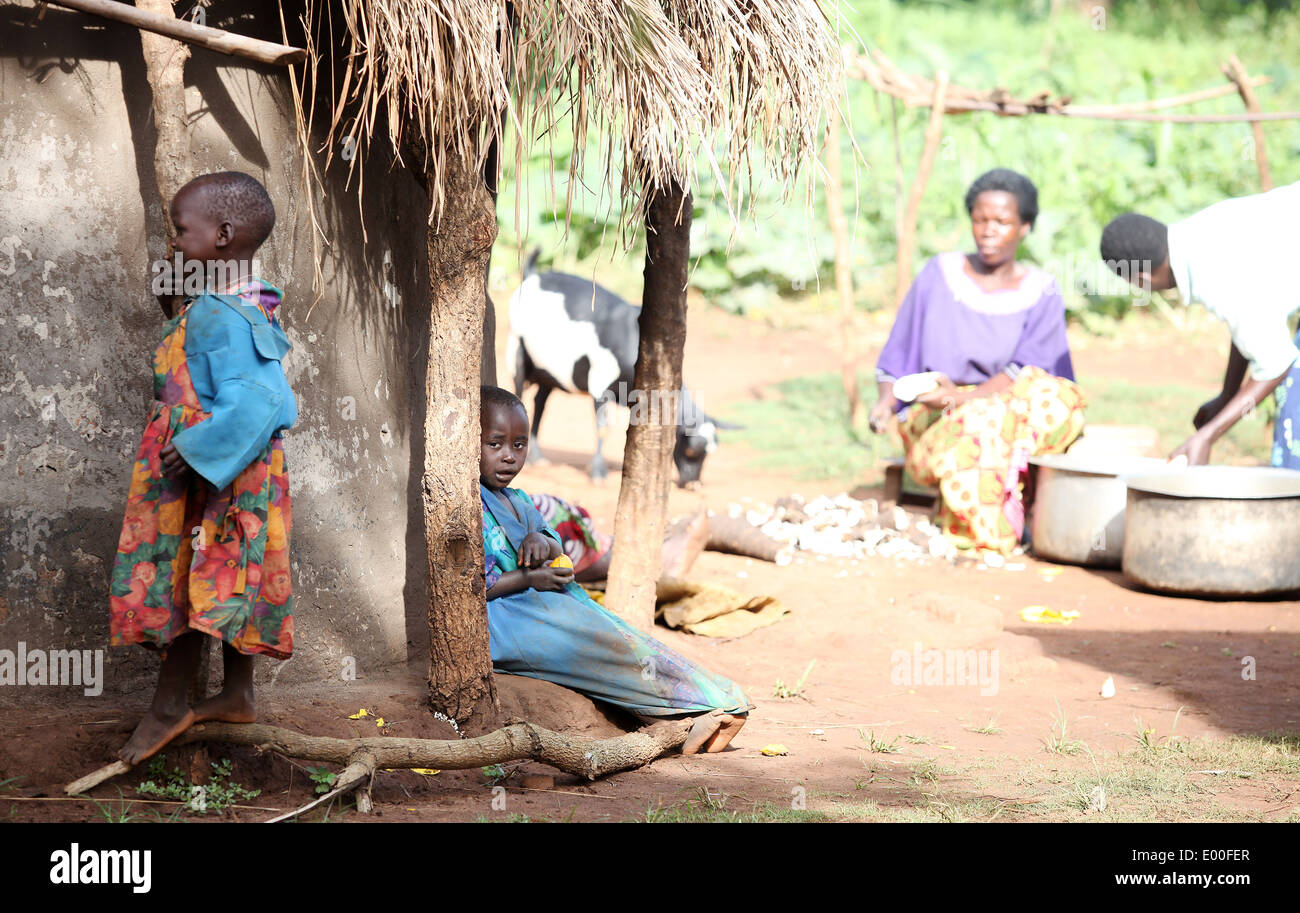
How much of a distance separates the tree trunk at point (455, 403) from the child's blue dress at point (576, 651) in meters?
0.36

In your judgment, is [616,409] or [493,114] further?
[616,409]

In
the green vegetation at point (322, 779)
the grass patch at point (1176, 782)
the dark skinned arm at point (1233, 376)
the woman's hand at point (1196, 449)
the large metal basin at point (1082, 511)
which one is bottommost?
the grass patch at point (1176, 782)

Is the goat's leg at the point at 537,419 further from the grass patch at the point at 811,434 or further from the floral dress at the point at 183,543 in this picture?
the floral dress at the point at 183,543

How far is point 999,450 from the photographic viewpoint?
23.9ft

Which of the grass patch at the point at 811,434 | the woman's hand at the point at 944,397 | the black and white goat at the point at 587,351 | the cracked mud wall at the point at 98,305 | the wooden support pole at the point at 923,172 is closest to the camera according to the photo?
the cracked mud wall at the point at 98,305

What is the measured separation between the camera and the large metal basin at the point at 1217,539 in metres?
6.12

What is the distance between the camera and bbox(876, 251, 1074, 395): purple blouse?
763 centimetres

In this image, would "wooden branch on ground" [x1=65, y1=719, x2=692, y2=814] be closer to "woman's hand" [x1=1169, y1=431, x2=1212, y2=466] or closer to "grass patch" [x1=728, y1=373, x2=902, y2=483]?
"woman's hand" [x1=1169, y1=431, x2=1212, y2=466]

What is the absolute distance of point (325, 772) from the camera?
3.51m

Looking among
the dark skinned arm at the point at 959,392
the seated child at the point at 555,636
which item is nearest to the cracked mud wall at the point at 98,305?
the seated child at the point at 555,636

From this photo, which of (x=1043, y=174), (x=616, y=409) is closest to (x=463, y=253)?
(x=616, y=409)

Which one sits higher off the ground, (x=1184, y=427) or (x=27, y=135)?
(x=27, y=135)

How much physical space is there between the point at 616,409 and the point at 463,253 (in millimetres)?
7150

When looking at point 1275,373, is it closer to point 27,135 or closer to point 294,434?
point 294,434
